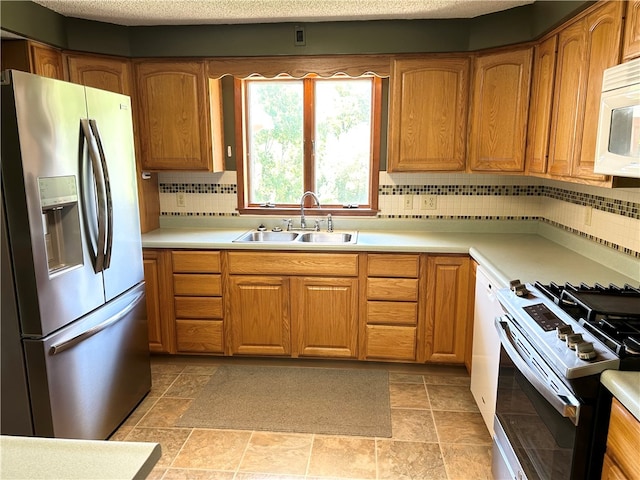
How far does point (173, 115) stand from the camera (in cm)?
329

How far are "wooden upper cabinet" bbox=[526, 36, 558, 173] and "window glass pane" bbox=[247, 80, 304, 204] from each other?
1.61m

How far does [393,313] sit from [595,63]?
5.87 ft

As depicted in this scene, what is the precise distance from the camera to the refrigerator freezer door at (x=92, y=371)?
199 cm

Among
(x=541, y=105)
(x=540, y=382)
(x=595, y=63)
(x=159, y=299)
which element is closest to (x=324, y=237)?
(x=159, y=299)

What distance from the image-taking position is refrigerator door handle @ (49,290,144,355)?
2010 mm

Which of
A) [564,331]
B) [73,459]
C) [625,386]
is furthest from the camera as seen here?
[564,331]

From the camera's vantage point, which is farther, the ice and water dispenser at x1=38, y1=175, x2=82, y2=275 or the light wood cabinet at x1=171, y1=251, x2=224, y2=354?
the light wood cabinet at x1=171, y1=251, x2=224, y2=354

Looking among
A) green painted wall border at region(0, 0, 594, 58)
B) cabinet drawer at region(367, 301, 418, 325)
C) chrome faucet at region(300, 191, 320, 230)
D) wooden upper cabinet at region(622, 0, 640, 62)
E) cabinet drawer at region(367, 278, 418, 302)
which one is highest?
green painted wall border at region(0, 0, 594, 58)

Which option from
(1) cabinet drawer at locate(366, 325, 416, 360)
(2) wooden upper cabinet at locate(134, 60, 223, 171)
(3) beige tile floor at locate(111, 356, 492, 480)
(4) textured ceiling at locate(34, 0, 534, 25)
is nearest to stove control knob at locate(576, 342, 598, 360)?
(3) beige tile floor at locate(111, 356, 492, 480)

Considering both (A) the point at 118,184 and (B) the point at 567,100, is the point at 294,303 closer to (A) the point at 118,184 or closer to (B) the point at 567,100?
(A) the point at 118,184

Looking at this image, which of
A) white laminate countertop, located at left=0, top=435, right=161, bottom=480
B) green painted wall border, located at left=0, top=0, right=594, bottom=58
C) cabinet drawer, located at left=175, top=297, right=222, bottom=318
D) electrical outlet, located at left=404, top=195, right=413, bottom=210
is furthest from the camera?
electrical outlet, located at left=404, top=195, right=413, bottom=210

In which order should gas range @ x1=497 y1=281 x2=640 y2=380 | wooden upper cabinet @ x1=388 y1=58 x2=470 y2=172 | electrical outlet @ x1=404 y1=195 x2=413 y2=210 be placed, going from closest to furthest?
1. gas range @ x1=497 y1=281 x2=640 y2=380
2. wooden upper cabinet @ x1=388 y1=58 x2=470 y2=172
3. electrical outlet @ x1=404 y1=195 x2=413 y2=210

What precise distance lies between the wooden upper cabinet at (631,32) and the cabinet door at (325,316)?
73.6 inches

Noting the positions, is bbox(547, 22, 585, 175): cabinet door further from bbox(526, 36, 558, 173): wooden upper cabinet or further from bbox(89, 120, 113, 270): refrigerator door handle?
bbox(89, 120, 113, 270): refrigerator door handle
